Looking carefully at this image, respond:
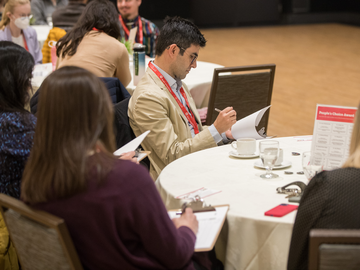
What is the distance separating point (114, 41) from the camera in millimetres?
3480

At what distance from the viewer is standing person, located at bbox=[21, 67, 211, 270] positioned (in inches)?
44.5

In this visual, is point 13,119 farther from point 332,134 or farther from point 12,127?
point 332,134

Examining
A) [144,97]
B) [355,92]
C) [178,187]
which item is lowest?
[355,92]

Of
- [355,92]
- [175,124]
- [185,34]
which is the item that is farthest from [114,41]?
[355,92]

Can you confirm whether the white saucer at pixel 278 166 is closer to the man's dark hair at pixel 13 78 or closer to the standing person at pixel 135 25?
the man's dark hair at pixel 13 78

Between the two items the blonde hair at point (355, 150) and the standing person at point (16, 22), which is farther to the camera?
the standing person at point (16, 22)

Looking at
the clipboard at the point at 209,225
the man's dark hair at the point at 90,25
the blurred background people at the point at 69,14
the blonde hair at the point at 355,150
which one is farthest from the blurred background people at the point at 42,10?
the blonde hair at the point at 355,150

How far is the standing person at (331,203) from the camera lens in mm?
1159

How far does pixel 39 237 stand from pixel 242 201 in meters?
0.70

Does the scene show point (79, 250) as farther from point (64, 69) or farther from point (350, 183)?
point (350, 183)

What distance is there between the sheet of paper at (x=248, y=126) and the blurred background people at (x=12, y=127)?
40.4 inches

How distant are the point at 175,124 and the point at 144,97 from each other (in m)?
0.23

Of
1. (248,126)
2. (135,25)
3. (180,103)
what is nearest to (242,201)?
(248,126)

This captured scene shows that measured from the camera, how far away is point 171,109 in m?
2.43
